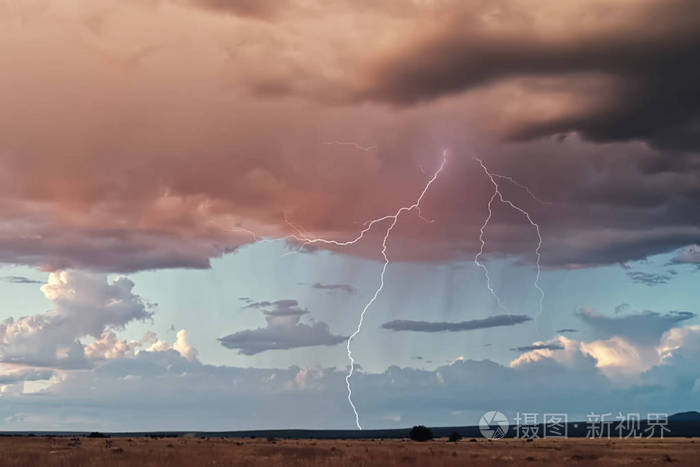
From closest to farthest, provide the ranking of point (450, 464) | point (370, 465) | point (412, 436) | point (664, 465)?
1. point (370, 465)
2. point (450, 464)
3. point (664, 465)
4. point (412, 436)

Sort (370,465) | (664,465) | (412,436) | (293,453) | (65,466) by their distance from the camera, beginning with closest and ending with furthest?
(65,466) < (370,465) < (664,465) < (293,453) < (412,436)

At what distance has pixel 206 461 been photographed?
149ft

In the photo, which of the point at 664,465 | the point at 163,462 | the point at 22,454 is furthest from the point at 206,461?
the point at 664,465

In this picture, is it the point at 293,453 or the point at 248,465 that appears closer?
the point at 248,465

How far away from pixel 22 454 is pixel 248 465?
16.3 m

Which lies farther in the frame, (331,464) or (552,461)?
(552,461)

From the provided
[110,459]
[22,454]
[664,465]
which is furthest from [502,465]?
[22,454]

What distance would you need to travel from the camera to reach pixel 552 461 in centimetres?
5297

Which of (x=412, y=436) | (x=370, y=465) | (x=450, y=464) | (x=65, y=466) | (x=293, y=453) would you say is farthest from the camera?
(x=412, y=436)

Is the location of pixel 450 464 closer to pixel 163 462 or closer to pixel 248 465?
pixel 248 465

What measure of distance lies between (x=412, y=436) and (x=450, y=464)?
263ft

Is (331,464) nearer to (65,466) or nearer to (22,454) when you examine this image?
(65,466)

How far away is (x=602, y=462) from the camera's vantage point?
5241cm

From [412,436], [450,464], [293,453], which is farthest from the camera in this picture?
[412,436]
